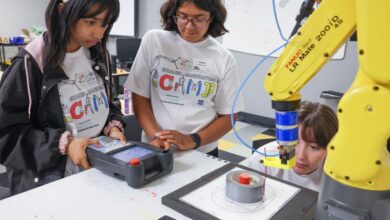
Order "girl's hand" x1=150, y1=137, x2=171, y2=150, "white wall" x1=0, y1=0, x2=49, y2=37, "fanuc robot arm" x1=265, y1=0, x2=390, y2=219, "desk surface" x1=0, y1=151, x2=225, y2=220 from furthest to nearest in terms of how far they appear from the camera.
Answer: "white wall" x1=0, y1=0, x2=49, y2=37, "girl's hand" x1=150, y1=137, x2=171, y2=150, "desk surface" x1=0, y1=151, x2=225, y2=220, "fanuc robot arm" x1=265, y1=0, x2=390, y2=219

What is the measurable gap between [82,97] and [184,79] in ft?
1.26

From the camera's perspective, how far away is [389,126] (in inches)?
19.9

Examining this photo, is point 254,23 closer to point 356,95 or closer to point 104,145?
point 104,145

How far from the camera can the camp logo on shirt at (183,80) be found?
1.24m

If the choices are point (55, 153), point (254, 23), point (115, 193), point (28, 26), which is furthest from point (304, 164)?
point (28, 26)

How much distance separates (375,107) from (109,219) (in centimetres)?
59

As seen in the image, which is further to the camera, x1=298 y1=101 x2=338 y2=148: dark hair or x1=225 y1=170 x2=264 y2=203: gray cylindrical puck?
x1=298 y1=101 x2=338 y2=148: dark hair

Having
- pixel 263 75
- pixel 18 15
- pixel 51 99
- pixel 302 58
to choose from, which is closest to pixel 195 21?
pixel 51 99

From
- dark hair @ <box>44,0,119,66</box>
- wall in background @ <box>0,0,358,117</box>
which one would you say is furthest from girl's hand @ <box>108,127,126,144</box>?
wall in background @ <box>0,0,358,117</box>

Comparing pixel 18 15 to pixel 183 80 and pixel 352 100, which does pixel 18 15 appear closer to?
pixel 183 80

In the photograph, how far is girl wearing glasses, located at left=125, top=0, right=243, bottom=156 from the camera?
1.24 m

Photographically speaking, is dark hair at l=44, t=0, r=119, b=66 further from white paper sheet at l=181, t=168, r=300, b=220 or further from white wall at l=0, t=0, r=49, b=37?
white wall at l=0, t=0, r=49, b=37

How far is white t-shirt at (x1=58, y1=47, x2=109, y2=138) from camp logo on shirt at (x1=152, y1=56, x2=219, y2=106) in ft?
0.74

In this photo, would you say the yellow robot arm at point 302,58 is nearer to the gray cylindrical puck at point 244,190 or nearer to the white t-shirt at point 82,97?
the gray cylindrical puck at point 244,190
